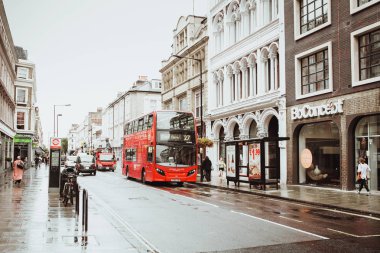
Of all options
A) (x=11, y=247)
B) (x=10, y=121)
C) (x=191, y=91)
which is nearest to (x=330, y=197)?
(x=11, y=247)

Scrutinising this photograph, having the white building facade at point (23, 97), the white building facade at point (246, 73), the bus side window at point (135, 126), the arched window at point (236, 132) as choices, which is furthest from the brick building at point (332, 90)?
the white building facade at point (23, 97)

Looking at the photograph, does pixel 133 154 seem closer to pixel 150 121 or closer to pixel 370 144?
Answer: pixel 150 121

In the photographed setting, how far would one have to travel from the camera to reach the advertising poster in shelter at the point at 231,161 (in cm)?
2489

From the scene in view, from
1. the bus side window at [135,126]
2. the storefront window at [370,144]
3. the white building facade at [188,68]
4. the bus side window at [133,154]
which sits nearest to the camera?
the storefront window at [370,144]

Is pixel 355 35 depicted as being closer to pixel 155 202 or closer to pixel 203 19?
pixel 155 202

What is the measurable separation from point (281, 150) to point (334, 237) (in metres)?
17.2

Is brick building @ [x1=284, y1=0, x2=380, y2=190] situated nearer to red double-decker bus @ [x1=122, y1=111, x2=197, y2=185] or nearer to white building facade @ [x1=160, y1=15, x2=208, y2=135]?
red double-decker bus @ [x1=122, y1=111, x2=197, y2=185]

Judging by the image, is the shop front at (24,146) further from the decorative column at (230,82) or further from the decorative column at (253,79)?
the decorative column at (253,79)

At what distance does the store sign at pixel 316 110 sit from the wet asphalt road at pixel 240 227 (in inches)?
281

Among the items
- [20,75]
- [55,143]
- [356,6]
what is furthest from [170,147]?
[20,75]

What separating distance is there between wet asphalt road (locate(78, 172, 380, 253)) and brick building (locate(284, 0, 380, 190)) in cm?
632

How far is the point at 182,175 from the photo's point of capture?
2534 centimetres

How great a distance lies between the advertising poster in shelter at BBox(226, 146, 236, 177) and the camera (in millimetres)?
24891

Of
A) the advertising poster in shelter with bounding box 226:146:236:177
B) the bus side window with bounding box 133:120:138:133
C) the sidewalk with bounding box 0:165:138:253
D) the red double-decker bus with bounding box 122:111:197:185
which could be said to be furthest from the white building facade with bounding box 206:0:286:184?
the sidewalk with bounding box 0:165:138:253
